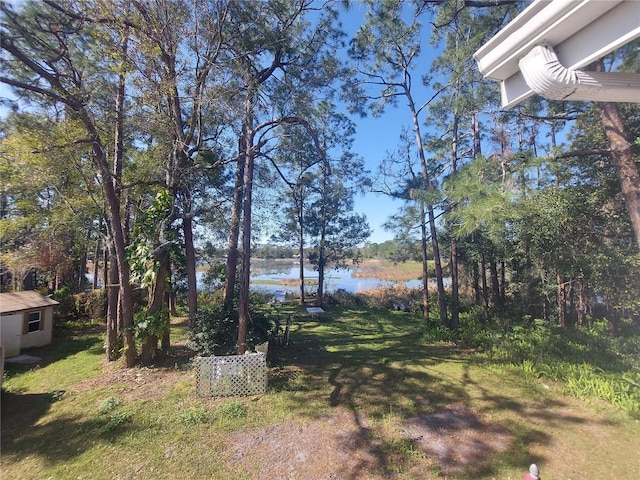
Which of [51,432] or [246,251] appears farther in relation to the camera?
[246,251]

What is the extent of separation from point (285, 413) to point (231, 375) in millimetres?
1272

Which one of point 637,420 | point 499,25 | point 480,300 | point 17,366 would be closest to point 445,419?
point 637,420

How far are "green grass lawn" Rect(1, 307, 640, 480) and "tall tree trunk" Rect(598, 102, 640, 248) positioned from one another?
9.88 feet

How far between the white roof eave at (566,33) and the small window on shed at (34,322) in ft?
39.3

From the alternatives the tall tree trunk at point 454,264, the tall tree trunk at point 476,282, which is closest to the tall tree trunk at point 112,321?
the tall tree trunk at point 454,264

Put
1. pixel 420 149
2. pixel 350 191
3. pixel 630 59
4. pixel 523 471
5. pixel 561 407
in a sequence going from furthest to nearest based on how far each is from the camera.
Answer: pixel 350 191
pixel 420 149
pixel 561 407
pixel 630 59
pixel 523 471

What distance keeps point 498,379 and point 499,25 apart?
6799 mm

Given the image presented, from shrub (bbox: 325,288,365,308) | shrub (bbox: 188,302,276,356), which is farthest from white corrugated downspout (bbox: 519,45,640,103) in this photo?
shrub (bbox: 325,288,365,308)

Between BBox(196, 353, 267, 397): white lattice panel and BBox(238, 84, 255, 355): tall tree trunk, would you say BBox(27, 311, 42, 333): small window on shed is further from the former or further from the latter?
BBox(238, 84, 255, 355): tall tree trunk

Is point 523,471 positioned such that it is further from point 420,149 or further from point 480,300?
point 480,300

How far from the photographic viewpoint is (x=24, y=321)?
7.98 meters

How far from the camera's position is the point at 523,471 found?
3062 mm

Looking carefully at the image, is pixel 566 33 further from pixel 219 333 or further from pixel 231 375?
pixel 219 333

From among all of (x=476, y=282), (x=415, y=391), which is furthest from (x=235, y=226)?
(x=476, y=282)
